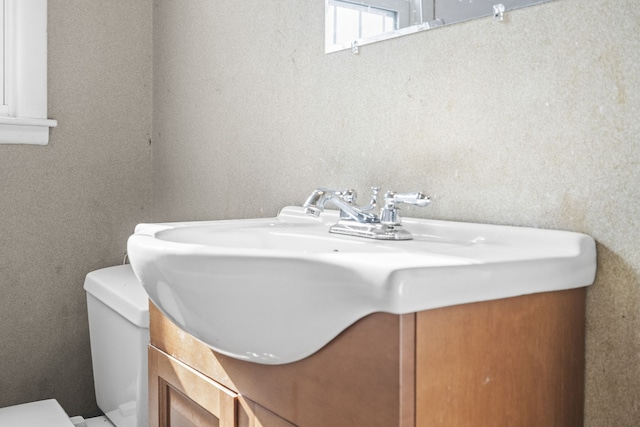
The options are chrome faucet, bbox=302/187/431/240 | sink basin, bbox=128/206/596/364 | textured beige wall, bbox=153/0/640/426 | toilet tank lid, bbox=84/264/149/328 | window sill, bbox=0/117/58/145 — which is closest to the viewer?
sink basin, bbox=128/206/596/364

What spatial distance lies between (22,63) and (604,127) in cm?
157

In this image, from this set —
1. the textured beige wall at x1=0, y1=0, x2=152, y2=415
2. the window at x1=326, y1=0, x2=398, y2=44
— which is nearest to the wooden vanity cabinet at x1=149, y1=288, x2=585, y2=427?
the window at x1=326, y1=0, x2=398, y2=44

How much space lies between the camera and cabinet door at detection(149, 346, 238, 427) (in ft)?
2.72

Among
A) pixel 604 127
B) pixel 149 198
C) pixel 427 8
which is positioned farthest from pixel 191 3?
pixel 604 127

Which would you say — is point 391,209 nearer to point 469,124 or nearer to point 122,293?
point 469,124

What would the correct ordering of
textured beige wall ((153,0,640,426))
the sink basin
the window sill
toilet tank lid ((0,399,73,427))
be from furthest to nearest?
the window sill, toilet tank lid ((0,399,73,427)), textured beige wall ((153,0,640,426)), the sink basin

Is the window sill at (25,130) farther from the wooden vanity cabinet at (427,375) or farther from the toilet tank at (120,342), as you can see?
the wooden vanity cabinet at (427,375)

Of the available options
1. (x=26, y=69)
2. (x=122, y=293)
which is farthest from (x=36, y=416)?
(x=26, y=69)

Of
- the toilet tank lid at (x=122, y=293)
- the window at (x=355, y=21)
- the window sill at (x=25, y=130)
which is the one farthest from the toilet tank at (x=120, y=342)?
the window at (x=355, y=21)

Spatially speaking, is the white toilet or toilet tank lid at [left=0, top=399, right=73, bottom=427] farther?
toilet tank lid at [left=0, top=399, right=73, bottom=427]

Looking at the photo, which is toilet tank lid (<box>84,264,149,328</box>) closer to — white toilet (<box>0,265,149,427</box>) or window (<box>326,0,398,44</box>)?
white toilet (<box>0,265,149,427</box>)

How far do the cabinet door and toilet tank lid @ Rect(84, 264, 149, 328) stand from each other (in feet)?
0.94

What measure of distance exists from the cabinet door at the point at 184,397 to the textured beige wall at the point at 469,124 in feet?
1.54

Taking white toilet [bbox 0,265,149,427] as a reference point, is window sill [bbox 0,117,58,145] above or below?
above
